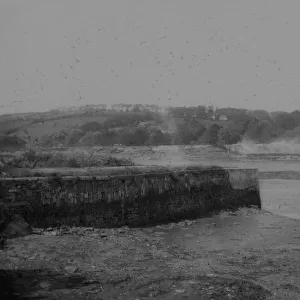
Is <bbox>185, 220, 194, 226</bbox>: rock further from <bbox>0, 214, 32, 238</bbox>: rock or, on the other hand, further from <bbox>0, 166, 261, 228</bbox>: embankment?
<bbox>0, 214, 32, 238</bbox>: rock

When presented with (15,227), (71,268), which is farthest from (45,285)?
(15,227)

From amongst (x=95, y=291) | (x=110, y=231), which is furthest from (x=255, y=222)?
(x=95, y=291)

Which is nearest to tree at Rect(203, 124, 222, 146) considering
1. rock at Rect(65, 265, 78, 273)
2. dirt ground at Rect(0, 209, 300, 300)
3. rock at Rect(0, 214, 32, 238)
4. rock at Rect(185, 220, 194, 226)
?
rock at Rect(185, 220, 194, 226)

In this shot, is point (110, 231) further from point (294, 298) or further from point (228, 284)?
point (294, 298)

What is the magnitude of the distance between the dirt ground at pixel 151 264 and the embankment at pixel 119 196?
0.64 meters

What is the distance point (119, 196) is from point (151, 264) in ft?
16.8

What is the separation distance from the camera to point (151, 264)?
11.6 metres

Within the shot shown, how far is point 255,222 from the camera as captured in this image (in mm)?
19094

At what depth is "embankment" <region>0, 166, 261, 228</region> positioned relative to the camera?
14445mm

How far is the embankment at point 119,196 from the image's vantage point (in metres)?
14.4

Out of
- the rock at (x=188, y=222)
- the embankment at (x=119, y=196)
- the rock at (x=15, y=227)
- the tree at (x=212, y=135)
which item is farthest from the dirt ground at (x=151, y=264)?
the tree at (x=212, y=135)

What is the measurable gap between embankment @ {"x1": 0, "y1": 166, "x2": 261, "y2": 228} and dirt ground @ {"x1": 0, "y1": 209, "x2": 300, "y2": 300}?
0.64 m

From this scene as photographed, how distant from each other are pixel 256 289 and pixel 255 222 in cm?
944

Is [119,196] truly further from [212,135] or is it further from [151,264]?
[212,135]
